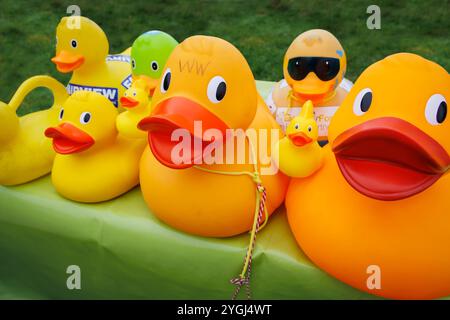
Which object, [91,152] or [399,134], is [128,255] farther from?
[399,134]

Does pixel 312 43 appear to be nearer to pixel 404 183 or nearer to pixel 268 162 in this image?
pixel 268 162

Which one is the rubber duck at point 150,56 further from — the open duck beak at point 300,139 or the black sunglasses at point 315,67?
the open duck beak at point 300,139

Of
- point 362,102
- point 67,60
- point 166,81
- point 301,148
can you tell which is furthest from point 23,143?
point 362,102

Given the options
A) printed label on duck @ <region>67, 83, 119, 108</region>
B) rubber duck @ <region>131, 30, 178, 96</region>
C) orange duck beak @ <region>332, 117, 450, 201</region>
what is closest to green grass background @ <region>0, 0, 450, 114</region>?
printed label on duck @ <region>67, 83, 119, 108</region>

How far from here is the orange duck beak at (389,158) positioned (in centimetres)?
101

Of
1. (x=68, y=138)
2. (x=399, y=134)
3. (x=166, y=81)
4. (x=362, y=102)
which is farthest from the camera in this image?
(x=68, y=138)

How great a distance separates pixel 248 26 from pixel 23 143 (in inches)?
115

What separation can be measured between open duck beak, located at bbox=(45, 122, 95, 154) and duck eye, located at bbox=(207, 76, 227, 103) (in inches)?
17.9

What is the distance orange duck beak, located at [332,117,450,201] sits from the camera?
1.01 m

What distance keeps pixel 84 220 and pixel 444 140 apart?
1.02m

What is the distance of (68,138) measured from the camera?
4.70 feet

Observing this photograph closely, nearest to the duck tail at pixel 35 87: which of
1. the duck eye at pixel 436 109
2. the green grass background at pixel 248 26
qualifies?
the duck eye at pixel 436 109
